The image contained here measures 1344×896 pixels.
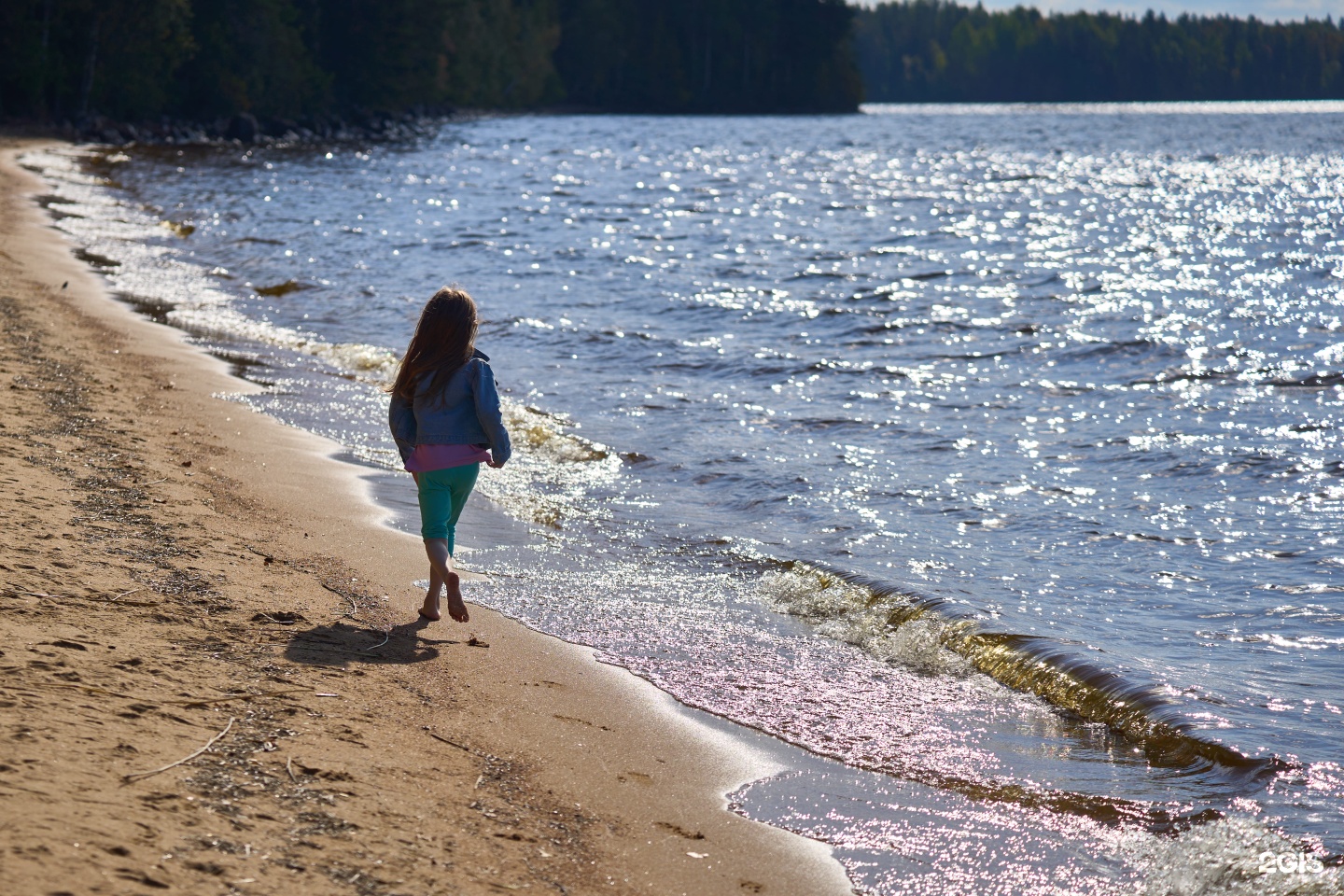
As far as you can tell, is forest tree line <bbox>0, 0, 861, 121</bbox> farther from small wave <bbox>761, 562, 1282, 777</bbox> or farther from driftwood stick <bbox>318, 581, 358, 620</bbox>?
small wave <bbox>761, 562, 1282, 777</bbox>

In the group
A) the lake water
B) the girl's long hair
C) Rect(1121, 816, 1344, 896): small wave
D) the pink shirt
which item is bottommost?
Rect(1121, 816, 1344, 896): small wave

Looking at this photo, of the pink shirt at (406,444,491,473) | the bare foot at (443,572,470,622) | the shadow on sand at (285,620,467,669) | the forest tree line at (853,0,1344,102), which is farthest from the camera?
the forest tree line at (853,0,1344,102)

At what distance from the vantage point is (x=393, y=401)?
5.46m

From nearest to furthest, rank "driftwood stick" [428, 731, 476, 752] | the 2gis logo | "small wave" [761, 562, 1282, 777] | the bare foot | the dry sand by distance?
1. the dry sand
2. the 2gis logo
3. "driftwood stick" [428, 731, 476, 752]
4. "small wave" [761, 562, 1282, 777]
5. the bare foot

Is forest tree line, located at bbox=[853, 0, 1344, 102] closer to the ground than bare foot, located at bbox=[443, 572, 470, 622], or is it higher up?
higher up

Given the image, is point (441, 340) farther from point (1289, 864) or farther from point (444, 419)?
point (1289, 864)

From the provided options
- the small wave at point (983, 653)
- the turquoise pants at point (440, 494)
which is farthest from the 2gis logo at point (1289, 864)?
the turquoise pants at point (440, 494)

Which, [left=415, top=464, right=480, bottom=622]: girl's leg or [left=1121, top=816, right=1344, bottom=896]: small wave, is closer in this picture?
[left=1121, top=816, right=1344, bottom=896]: small wave

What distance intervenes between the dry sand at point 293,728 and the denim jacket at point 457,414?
2.59 feet

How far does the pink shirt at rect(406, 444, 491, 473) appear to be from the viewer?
5.33m

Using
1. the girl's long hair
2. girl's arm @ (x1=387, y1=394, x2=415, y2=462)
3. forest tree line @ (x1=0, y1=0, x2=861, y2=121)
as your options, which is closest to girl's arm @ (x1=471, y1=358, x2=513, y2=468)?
the girl's long hair

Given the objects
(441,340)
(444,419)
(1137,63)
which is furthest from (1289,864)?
(1137,63)

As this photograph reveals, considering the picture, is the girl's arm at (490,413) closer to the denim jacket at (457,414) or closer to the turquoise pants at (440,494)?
the denim jacket at (457,414)

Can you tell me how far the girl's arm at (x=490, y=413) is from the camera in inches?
207
